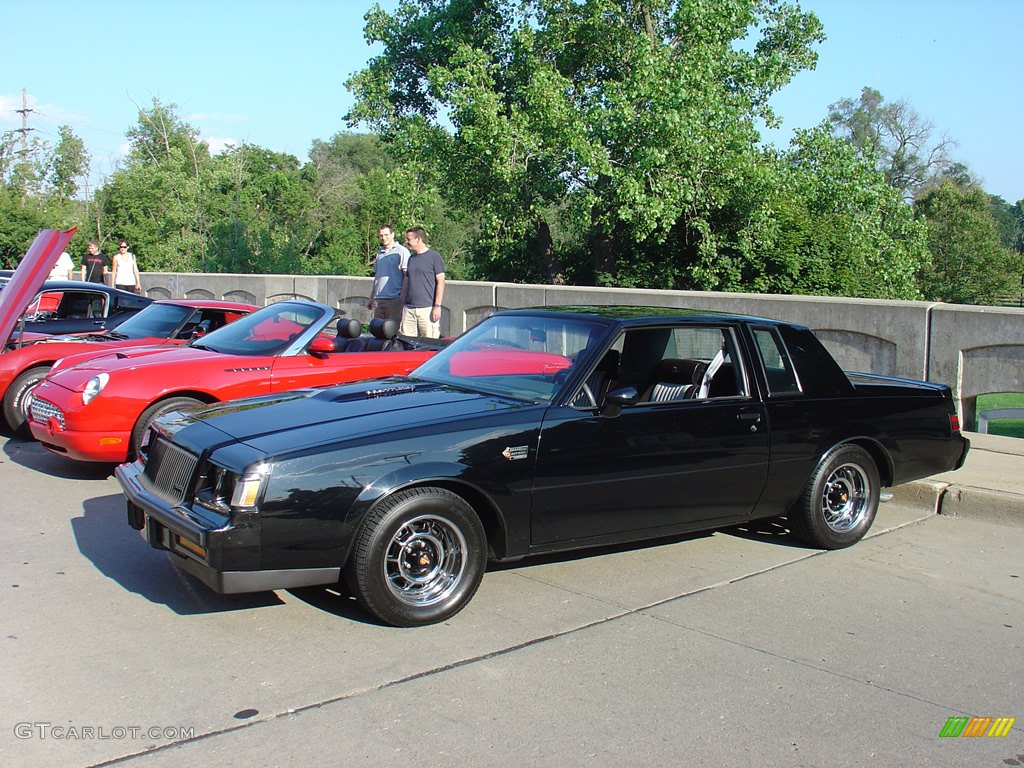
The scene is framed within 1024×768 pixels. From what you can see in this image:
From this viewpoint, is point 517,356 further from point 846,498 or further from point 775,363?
point 846,498

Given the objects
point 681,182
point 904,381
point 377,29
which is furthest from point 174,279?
point 904,381

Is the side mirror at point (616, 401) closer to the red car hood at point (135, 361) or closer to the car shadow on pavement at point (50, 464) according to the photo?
the red car hood at point (135, 361)

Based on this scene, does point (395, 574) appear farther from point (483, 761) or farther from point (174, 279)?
point (174, 279)

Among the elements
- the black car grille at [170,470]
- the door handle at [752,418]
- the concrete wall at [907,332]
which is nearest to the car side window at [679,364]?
the door handle at [752,418]

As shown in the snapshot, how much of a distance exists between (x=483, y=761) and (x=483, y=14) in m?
22.9

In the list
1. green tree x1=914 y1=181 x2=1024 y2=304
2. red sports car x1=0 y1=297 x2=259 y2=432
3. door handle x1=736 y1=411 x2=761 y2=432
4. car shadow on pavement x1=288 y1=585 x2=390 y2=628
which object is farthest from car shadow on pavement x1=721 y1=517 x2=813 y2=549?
green tree x1=914 y1=181 x2=1024 y2=304

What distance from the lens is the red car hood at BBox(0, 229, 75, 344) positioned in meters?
9.06

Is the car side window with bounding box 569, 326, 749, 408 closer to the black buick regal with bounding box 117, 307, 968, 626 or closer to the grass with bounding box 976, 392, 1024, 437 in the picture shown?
the black buick regal with bounding box 117, 307, 968, 626

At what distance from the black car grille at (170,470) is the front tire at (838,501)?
3.67 m

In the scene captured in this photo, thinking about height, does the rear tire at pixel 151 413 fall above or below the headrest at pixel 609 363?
below

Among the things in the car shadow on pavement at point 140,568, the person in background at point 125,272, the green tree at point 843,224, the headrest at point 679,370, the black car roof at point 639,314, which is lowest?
the car shadow on pavement at point 140,568

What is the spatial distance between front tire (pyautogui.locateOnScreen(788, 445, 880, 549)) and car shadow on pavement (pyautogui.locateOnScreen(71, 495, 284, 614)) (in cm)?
326

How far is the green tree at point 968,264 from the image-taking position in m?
38.3

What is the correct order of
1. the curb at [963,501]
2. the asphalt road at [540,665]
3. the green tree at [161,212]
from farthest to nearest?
1. the green tree at [161,212]
2. the curb at [963,501]
3. the asphalt road at [540,665]
